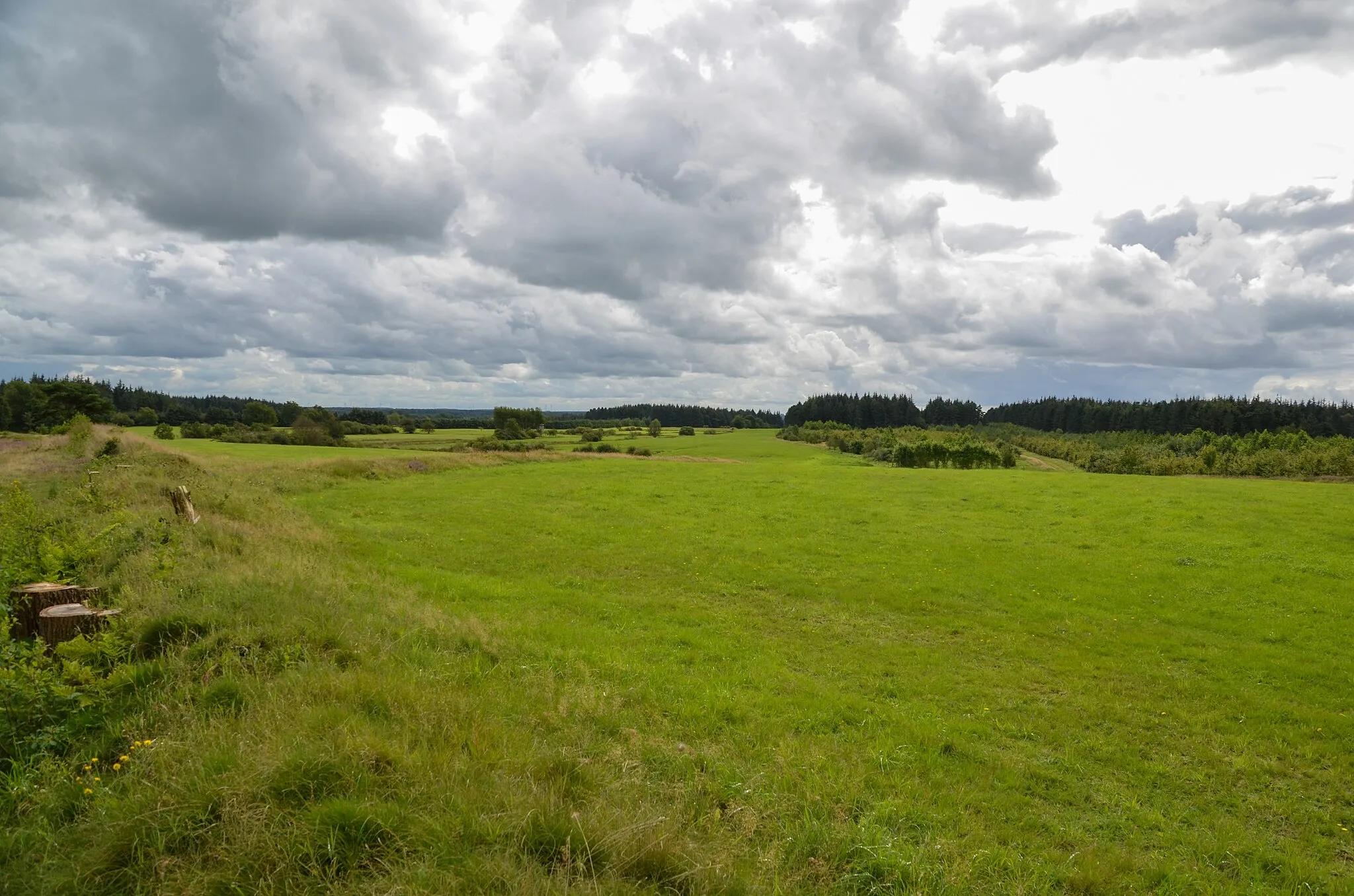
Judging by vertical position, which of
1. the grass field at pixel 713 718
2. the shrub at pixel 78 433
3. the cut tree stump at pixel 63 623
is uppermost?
the shrub at pixel 78 433

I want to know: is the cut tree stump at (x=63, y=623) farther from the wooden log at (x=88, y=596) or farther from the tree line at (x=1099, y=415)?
the tree line at (x=1099, y=415)

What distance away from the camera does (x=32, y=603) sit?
26.0 feet

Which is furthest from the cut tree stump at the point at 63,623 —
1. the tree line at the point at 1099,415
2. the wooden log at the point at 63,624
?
the tree line at the point at 1099,415

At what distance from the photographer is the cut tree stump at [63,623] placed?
752cm

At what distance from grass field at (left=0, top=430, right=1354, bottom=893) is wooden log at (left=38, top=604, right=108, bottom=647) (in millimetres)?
866

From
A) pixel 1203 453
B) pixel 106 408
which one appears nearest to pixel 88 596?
pixel 1203 453

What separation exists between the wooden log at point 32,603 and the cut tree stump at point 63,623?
8.2 inches

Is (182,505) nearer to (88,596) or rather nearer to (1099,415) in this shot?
(88,596)

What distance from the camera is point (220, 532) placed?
16000 millimetres

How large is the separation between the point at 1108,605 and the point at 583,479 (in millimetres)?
30666

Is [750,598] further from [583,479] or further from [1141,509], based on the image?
[583,479]

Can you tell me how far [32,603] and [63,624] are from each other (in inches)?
33.2

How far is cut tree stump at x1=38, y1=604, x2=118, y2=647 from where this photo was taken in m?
7.52

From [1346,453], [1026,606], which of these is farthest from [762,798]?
[1346,453]
